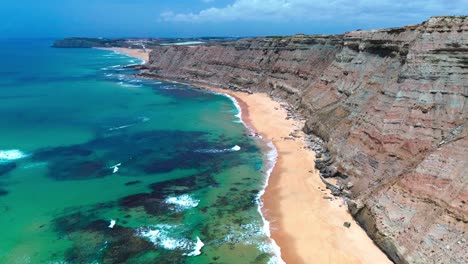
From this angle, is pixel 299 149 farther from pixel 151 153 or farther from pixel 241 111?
pixel 241 111

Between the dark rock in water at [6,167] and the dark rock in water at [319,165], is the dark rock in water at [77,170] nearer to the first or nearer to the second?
the dark rock in water at [6,167]

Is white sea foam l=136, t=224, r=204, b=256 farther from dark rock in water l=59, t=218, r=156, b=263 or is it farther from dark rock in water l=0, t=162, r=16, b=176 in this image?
dark rock in water l=0, t=162, r=16, b=176

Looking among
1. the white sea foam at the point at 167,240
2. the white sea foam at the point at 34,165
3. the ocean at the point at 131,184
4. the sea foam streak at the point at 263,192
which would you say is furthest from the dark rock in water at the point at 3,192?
the sea foam streak at the point at 263,192

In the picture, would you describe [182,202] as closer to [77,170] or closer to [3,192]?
[77,170]

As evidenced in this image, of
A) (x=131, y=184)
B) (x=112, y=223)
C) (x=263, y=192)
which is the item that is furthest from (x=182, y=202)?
(x=263, y=192)

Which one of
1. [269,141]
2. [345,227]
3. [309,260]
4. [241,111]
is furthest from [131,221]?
[241,111]
